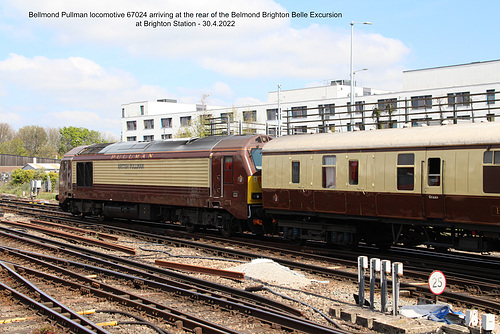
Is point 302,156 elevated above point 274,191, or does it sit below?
above

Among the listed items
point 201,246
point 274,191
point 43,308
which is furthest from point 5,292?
point 274,191

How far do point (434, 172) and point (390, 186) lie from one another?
4.27ft

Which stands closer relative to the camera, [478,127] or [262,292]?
[262,292]

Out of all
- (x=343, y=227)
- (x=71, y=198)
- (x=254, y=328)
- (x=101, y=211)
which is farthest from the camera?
(x=71, y=198)

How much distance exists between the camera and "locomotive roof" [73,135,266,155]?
1969 centimetres

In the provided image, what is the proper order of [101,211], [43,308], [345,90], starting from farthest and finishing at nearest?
[345,90]
[101,211]
[43,308]

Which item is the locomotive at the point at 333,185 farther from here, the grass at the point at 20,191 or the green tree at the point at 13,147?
the green tree at the point at 13,147

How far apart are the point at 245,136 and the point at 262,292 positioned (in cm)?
875

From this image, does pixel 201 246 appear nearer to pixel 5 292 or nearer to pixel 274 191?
pixel 274 191

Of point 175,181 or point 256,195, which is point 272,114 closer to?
point 175,181

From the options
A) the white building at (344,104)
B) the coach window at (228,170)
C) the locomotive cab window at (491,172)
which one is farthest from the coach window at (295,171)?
the white building at (344,104)

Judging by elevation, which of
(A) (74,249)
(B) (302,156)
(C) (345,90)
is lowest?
(A) (74,249)

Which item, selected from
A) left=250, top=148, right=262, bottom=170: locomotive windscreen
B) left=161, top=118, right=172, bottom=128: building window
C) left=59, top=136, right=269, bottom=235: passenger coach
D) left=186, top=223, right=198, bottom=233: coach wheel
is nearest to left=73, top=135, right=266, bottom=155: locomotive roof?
left=59, top=136, right=269, bottom=235: passenger coach

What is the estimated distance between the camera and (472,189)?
1308 cm
